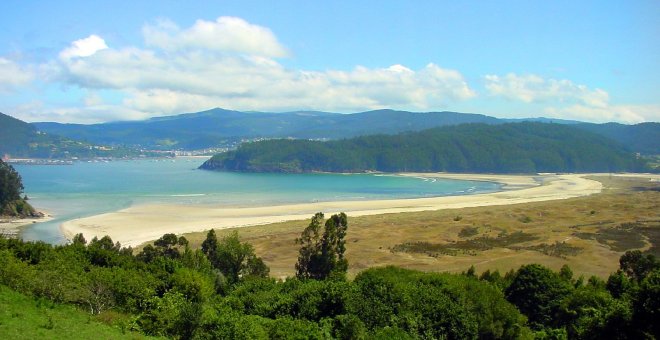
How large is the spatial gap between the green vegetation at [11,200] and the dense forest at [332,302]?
5519 cm

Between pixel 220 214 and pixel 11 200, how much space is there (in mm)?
32567

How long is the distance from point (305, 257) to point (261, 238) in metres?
22.1

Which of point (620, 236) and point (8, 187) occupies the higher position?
point (8, 187)

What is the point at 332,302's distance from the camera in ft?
78.7

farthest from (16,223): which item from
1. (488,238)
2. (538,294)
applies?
(538,294)

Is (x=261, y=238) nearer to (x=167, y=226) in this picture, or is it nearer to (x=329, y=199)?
(x=167, y=226)

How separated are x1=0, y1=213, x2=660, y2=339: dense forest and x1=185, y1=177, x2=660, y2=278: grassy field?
1574 centimetres

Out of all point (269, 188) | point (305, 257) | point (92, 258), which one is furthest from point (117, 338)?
point (269, 188)

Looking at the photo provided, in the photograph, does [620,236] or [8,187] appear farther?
[8,187]

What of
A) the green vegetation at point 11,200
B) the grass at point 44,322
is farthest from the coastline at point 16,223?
the grass at point 44,322

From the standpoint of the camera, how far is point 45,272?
22.2 metres

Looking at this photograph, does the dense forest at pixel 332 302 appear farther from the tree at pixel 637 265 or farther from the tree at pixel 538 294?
the tree at pixel 637 265

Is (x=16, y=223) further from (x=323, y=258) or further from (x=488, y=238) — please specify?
(x=488, y=238)

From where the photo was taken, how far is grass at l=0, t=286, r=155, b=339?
15609 millimetres
